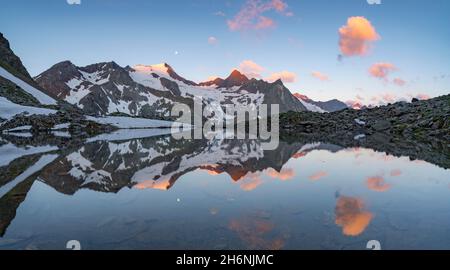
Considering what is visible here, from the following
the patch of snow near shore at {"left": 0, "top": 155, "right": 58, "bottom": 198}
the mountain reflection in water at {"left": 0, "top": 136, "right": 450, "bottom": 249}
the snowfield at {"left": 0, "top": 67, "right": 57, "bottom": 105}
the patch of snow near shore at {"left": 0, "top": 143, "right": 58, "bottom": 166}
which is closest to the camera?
the mountain reflection in water at {"left": 0, "top": 136, "right": 450, "bottom": 249}

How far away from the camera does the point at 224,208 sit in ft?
29.6

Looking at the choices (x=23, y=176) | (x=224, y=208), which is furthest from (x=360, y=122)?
(x=23, y=176)

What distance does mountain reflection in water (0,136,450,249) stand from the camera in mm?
6648

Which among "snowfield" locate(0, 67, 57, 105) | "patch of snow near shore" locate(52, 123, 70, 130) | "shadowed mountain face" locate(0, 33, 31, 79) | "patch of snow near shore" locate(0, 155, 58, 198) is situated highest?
"shadowed mountain face" locate(0, 33, 31, 79)

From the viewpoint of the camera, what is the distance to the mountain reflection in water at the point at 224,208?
21.8 feet

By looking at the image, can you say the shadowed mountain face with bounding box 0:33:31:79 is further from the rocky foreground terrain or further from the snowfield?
the rocky foreground terrain

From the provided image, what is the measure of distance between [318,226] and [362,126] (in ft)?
203

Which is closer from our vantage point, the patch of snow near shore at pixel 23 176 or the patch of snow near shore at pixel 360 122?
the patch of snow near shore at pixel 23 176

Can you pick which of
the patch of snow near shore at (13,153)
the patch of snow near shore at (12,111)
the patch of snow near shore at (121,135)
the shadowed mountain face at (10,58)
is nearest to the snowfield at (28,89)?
the shadowed mountain face at (10,58)

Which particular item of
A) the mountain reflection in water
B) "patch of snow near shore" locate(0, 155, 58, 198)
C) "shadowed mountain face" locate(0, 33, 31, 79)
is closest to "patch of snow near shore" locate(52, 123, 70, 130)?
"patch of snow near shore" locate(0, 155, 58, 198)

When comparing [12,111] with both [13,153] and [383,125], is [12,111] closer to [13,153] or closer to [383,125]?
[13,153]

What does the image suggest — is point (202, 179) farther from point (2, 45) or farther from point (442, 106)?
point (2, 45)

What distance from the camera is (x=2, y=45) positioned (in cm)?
15900

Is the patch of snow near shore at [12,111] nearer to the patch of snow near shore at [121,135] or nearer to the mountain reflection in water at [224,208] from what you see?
the patch of snow near shore at [121,135]
